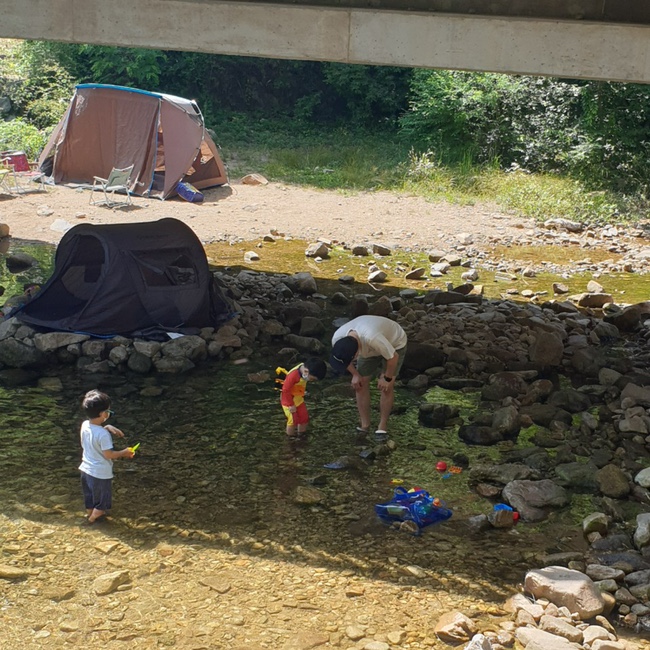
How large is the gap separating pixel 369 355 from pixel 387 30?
3696mm

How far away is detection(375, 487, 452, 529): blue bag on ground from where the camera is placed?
7.11 metres

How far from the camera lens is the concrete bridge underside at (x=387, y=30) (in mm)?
9180

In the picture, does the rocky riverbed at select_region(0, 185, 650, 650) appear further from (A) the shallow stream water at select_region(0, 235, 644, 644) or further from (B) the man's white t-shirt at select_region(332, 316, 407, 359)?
(B) the man's white t-shirt at select_region(332, 316, 407, 359)

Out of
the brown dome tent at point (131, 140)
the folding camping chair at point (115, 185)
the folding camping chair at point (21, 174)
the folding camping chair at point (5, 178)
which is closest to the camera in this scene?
the folding camping chair at point (115, 185)

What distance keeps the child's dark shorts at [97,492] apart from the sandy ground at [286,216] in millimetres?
10637

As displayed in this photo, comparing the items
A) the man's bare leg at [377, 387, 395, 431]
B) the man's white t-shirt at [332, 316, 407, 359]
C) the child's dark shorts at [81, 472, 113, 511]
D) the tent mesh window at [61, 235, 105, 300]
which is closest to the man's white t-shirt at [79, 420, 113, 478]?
the child's dark shorts at [81, 472, 113, 511]

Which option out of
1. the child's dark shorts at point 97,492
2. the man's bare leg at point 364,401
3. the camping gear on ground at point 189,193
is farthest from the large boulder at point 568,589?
the camping gear on ground at point 189,193

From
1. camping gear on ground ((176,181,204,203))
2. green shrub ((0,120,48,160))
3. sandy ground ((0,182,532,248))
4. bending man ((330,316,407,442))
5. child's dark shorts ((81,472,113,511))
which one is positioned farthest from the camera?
green shrub ((0,120,48,160))

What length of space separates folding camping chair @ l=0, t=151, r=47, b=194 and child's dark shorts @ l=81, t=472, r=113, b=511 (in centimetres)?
1439

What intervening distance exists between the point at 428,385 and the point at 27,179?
1373 centimetres

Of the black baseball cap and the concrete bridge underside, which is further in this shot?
the concrete bridge underside

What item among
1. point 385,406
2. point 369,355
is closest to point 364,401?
point 385,406

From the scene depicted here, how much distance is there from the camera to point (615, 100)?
68.5ft

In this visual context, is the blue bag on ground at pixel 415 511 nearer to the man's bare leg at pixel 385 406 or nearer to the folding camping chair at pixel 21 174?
the man's bare leg at pixel 385 406
